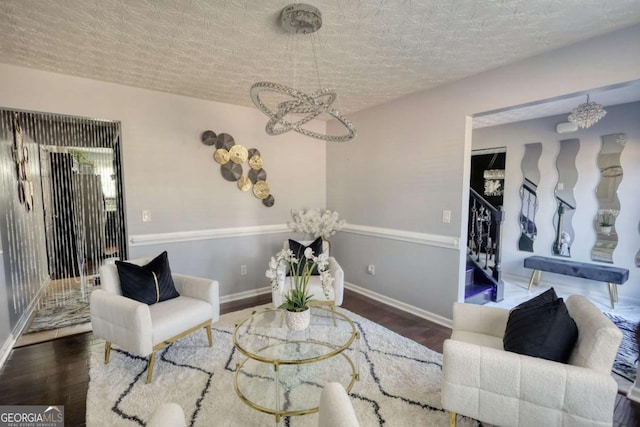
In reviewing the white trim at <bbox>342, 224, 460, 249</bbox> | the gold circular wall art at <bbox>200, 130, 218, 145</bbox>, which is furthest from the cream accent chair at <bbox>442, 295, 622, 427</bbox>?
the gold circular wall art at <bbox>200, 130, 218, 145</bbox>

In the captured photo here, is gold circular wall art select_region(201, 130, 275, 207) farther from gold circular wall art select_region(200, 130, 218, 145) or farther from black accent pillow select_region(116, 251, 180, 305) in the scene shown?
black accent pillow select_region(116, 251, 180, 305)

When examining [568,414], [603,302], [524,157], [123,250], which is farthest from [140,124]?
[603,302]

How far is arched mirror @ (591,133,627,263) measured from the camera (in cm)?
379

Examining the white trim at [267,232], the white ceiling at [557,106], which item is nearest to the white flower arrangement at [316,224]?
the white trim at [267,232]

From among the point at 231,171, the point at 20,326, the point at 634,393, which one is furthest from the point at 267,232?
the point at 634,393

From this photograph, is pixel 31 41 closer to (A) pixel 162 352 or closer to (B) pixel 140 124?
(B) pixel 140 124

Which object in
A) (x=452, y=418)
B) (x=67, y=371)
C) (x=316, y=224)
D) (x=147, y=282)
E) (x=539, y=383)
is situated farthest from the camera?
(x=316, y=224)

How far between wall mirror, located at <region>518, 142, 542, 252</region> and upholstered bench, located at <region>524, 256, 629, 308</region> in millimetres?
344

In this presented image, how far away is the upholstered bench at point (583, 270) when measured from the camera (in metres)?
3.59

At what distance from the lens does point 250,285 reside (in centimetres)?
394

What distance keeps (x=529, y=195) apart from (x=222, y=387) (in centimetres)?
497

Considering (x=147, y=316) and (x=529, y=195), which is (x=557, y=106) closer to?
(x=529, y=195)

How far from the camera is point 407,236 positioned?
346 cm

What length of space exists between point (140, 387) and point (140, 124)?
98.7 inches
